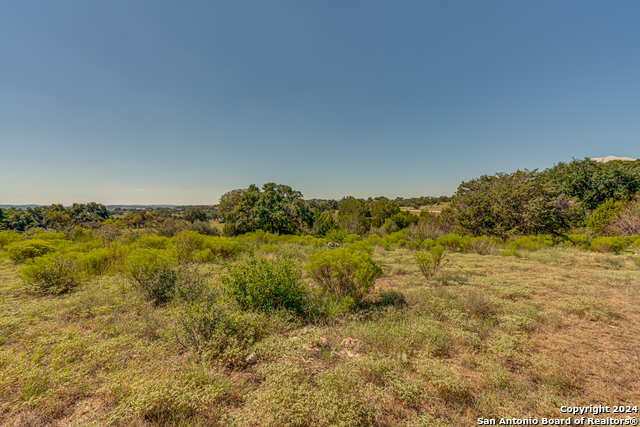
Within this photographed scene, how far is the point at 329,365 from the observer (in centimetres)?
271

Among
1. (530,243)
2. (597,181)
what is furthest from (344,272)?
(597,181)

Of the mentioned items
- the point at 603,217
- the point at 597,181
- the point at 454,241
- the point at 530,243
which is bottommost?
the point at 530,243

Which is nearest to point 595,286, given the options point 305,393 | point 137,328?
point 305,393

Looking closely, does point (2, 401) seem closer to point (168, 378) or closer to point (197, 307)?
point (168, 378)

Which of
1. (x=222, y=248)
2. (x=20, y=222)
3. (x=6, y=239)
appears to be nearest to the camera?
(x=222, y=248)

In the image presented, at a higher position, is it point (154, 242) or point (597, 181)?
point (597, 181)

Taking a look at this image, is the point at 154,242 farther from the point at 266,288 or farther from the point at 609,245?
the point at 609,245

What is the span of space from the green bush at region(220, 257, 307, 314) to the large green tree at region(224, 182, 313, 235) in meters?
12.5

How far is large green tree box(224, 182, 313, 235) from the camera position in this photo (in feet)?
54.5

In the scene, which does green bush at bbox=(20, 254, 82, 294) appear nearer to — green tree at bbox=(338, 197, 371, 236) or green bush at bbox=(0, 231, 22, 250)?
green bush at bbox=(0, 231, 22, 250)

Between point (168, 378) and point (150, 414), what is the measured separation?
0.31 meters

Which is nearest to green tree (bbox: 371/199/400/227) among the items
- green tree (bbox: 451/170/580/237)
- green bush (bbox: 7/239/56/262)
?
green tree (bbox: 451/170/580/237)

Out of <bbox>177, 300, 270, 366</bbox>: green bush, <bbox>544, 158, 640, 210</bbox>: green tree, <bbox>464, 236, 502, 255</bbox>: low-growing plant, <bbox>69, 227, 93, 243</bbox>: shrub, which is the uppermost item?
<bbox>544, 158, 640, 210</bbox>: green tree

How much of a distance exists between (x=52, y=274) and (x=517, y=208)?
70.5 ft
